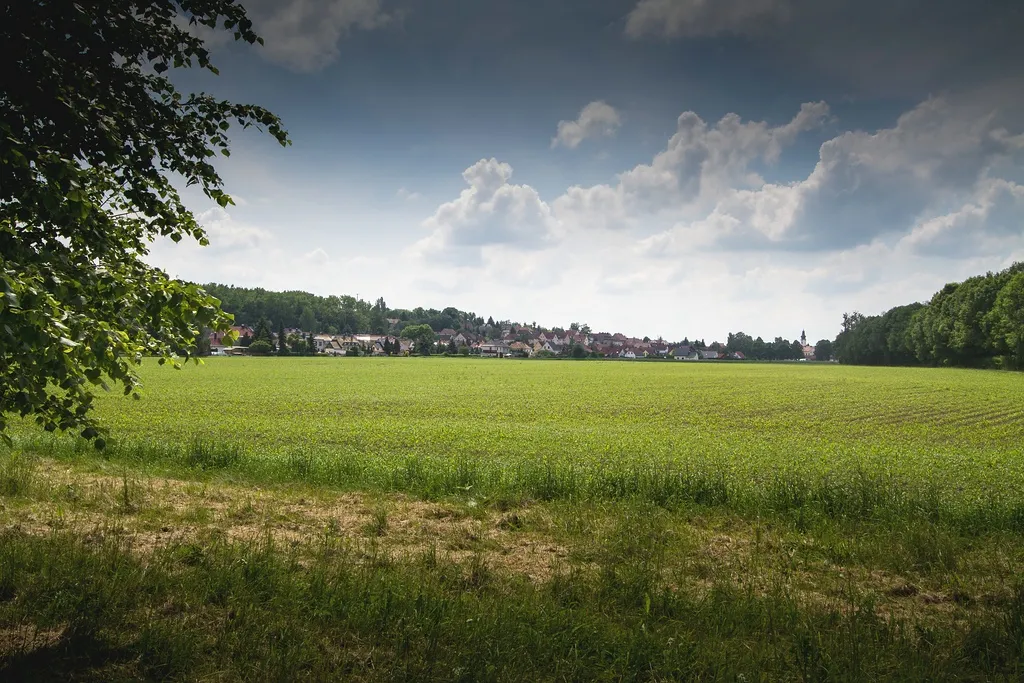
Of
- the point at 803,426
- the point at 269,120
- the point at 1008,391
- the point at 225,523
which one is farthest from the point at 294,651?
the point at 1008,391

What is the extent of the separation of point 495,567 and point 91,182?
21.9 ft

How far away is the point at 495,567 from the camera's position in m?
7.10

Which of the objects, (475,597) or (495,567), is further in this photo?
(495,567)

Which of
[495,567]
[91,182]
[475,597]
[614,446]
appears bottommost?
[614,446]

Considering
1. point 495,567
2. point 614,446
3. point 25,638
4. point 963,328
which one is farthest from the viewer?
point 963,328

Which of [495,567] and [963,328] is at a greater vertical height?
[963,328]

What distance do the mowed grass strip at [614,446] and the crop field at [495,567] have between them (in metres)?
0.13

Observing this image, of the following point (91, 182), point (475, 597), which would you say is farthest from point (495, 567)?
point (91, 182)

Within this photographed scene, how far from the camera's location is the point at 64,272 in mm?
5367

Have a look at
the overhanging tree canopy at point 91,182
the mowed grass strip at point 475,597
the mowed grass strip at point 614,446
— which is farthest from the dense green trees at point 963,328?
the overhanging tree canopy at point 91,182

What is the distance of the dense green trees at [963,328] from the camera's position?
84.4 metres

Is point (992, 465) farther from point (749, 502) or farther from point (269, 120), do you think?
point (269, 120)

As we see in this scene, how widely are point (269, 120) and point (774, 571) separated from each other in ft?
27.8

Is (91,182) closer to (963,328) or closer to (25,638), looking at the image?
(25,638)
